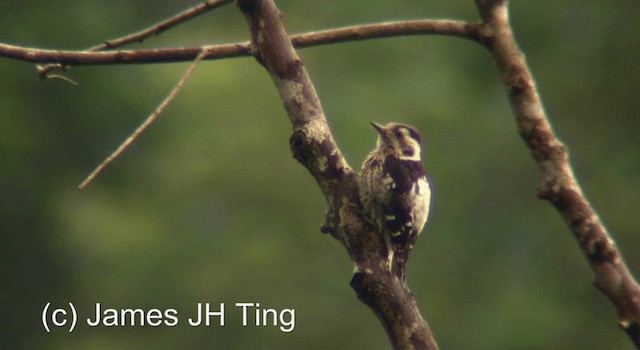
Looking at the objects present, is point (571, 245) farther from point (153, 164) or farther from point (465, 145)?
point (153, 164)

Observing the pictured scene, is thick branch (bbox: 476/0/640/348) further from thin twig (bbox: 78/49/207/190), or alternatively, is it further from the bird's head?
the bird's head

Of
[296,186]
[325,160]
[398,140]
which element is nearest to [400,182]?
[398,140]

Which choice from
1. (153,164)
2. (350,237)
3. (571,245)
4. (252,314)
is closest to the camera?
(350,237)

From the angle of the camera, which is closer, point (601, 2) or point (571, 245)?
point (571, 245)

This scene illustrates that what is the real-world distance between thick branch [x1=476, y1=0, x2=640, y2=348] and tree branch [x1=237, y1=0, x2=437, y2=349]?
80cm

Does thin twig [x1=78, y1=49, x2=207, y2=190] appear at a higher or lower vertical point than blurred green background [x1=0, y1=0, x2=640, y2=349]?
lower

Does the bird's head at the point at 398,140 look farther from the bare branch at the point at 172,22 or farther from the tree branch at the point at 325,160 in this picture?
the tree branch at the point at 325,160

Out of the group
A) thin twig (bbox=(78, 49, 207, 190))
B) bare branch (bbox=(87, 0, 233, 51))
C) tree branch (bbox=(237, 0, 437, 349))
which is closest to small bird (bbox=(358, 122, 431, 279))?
tree branch (bbox=(237, 0, 437, 349))

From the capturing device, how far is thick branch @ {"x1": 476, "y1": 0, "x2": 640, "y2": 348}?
126 inches

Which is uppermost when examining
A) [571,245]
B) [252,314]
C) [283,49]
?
[571,245]

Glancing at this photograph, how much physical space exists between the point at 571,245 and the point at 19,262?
780 cm

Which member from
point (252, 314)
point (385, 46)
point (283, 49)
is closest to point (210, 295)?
point (252, 314)

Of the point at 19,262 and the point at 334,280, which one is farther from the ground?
the point at 19,262

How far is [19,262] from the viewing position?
1850cm
